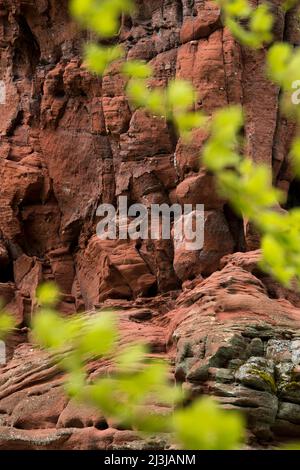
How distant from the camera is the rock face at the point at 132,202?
1611 centimetres

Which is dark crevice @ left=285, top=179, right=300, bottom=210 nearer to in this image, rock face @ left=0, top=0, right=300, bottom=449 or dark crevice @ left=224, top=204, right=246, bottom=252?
rock face @ left=0, top=0, right=300, bottom=449

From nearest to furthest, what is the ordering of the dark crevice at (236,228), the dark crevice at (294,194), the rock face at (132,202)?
1. the rock face at (132,202)
2. the dark crevice at (236,228)
3. the dark crevice at (294,194)

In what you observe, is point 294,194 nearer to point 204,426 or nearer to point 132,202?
point 132,202

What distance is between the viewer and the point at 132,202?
79.9 ft

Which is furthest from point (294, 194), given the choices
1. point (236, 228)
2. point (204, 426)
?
point (204, 426)

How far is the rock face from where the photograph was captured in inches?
634

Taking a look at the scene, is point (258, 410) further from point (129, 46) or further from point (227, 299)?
point (129, 46)

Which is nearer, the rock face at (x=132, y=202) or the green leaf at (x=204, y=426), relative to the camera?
the green leaf at (x=204, y=426)

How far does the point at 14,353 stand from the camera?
78.5 feet

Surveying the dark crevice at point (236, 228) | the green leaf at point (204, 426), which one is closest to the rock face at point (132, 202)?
the dark crevice at point (236, 228)

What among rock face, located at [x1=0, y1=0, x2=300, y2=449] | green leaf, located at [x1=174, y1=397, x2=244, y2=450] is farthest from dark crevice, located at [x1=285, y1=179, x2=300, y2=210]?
green leaf, located at [x1=174, y1=397, x2=244, y2=450]

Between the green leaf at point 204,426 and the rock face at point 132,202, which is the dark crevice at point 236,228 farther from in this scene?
the green leaf at point 204,426

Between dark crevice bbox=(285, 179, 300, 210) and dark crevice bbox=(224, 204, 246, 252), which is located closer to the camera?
dark crevice bbox=(224, 204, 246, 252)
